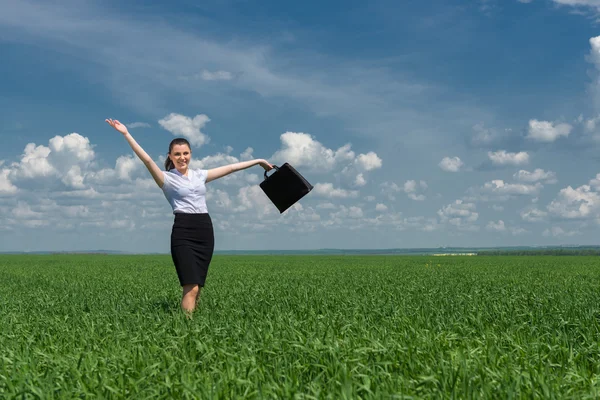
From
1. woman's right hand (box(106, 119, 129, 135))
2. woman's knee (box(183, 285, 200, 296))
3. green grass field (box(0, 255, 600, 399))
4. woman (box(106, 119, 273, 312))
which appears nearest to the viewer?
green grass field (box(0, 255, 600, 399))

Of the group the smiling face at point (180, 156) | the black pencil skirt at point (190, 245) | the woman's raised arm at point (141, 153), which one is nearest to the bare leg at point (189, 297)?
the black pencil skirt at point (190, 245)

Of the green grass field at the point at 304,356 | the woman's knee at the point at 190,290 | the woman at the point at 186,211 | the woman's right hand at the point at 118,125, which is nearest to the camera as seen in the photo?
the green grass field at the point at 304,356

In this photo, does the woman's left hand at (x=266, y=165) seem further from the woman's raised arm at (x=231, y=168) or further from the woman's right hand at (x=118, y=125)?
the woman's right hand at (x=118, y=125)

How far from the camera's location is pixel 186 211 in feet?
24.7

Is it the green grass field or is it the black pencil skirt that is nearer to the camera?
the green grass field

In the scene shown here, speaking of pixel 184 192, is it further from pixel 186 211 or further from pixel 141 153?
pixel 141 153

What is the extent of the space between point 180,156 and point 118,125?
0.89 metres

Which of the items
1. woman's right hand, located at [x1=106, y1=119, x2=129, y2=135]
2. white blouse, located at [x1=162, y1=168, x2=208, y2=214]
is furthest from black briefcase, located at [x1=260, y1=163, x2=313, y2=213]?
woman's right hand, located at [x1=106, y1=119, x2=129, y2=135]

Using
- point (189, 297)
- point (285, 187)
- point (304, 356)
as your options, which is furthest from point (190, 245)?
point (304, 356)

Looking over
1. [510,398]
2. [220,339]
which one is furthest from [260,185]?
[510,398]

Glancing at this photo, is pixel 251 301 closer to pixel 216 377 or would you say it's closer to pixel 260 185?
pixel 260 185

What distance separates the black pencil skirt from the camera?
7449 millimetres

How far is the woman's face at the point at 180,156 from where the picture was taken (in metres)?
7.51

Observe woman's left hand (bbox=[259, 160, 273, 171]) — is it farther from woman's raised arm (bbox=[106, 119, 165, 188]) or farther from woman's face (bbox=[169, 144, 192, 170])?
woman's raised arm (bbox=[106, 119, 165, 188])
